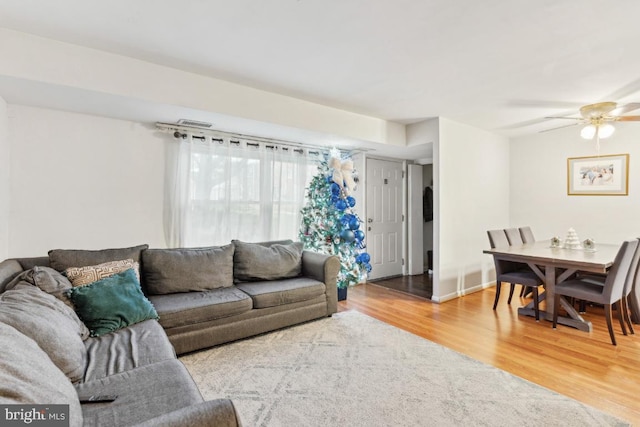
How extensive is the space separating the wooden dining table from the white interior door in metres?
1.94

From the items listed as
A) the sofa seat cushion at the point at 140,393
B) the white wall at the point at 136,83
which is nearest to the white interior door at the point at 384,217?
the white wall at the point at 136,83

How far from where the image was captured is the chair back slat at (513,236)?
4204 millimetres

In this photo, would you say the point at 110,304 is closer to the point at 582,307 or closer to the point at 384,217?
the point at 384,217

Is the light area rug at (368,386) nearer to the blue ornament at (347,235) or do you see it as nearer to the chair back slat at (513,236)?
the blue ornament at (347,235)

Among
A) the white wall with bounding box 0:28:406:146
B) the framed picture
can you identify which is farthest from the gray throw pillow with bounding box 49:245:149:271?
the framed picture

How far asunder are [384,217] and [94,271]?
13.6 feet

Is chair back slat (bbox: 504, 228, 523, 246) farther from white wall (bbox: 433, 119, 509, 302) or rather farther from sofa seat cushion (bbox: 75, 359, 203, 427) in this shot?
sofa seat cushion (bbox: 75, 359, 203, 427)

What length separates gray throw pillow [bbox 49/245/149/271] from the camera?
251cm

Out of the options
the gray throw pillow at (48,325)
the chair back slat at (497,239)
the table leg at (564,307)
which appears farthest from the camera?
the chair back slat at (497,239)

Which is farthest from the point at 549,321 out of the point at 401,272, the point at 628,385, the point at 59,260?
the point at 59,260

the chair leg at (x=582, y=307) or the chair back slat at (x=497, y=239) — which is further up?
the chair back slat at (x=497, y=239)

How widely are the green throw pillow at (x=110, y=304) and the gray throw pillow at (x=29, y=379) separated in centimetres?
89

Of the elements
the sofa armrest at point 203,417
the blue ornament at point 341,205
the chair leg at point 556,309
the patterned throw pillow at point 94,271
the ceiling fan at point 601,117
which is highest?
the ceiling fan at point 601,117

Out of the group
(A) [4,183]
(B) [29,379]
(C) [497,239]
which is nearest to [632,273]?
(C) [497,239]
